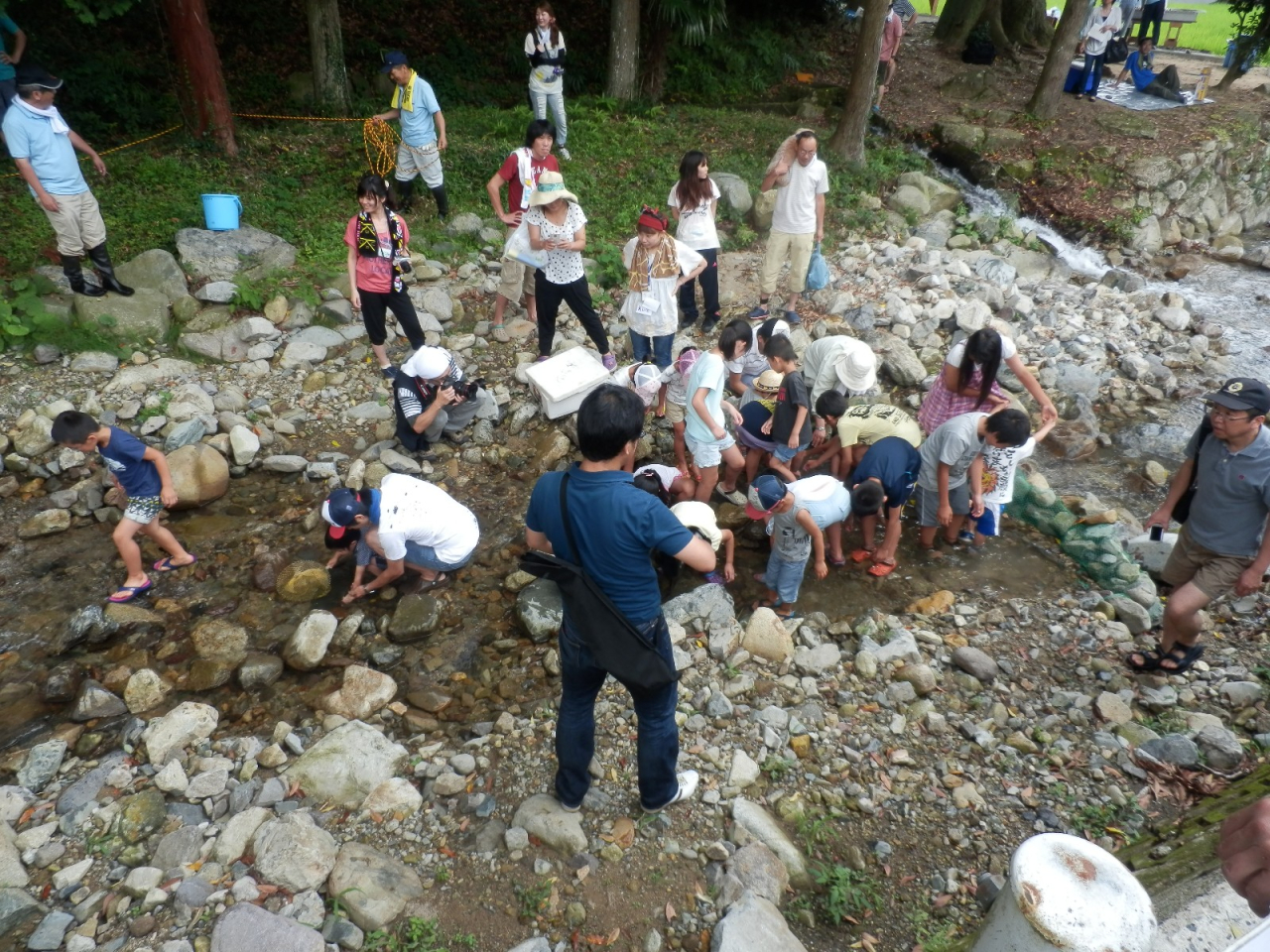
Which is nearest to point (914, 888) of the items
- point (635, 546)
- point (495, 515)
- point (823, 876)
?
point (823, 876)

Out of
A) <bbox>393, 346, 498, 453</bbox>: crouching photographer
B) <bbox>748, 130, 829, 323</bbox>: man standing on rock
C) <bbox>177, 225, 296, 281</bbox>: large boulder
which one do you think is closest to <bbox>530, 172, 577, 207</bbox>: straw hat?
<bbox>393, 346, 498, 453</bbox>: crouching photographer

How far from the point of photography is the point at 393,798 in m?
3.67

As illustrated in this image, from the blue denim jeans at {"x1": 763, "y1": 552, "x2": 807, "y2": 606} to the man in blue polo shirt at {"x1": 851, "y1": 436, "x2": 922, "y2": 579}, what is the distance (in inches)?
23.0

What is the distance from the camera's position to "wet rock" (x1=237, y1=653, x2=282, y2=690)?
178 inches

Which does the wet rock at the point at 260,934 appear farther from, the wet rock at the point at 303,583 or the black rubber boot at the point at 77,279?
the black rubber boot at the point at 77,279

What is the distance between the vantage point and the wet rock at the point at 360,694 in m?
4.32

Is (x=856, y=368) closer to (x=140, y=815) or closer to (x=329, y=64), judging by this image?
(x=140, y=815)

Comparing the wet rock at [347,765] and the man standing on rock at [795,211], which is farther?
the man standing on rock at [795,211]

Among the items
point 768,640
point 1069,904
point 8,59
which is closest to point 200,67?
point 8,59

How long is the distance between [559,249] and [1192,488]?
447cm

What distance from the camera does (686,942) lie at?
3.12m

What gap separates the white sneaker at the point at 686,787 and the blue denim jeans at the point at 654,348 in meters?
3.63

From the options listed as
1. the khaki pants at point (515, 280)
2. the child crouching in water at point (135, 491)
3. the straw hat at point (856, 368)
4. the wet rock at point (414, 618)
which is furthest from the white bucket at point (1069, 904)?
the khaki pants at point (515, 280)

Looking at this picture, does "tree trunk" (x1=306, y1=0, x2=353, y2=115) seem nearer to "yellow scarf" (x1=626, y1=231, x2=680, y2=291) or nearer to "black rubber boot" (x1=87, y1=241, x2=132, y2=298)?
"black rubber boot" (x1=87, y1=241, x2=132, y2=298)
